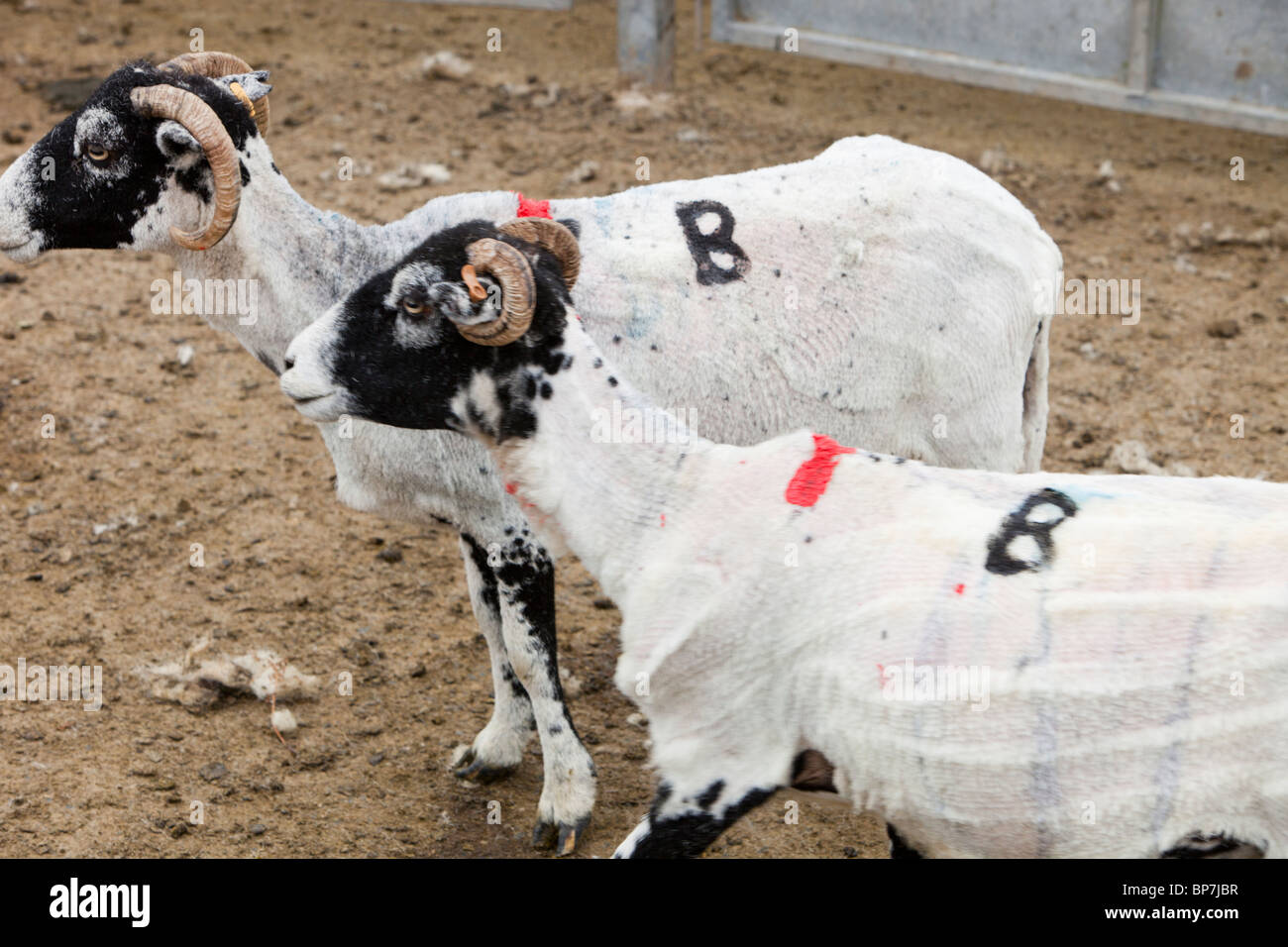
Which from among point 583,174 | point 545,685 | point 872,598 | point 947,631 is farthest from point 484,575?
point 583,174

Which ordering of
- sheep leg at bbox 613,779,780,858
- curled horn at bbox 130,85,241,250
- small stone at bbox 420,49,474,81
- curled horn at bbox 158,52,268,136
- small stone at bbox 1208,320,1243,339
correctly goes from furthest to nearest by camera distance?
small stone at bbox 420,49,474,81, small stone at bbox 1208,320,1243,339, curled horn at bbox 158,52,268,136, curled horn at bbox 130,85,241,250, sheep leg at bbox 613,779,780,858

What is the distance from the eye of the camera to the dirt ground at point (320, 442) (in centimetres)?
550

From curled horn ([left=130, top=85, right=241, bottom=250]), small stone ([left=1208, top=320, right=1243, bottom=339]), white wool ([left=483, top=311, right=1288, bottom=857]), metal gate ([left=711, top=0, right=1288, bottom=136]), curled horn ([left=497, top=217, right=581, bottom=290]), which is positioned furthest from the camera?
metal gate ([left=711, top=0, right=1288, bottom=136])

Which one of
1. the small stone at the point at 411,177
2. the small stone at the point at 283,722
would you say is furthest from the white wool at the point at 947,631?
the small stone at the point at 411,177

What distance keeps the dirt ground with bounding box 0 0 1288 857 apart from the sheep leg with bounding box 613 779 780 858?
16.9 inches

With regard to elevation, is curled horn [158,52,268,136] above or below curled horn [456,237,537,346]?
above

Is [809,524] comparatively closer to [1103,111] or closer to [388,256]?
[388,256]

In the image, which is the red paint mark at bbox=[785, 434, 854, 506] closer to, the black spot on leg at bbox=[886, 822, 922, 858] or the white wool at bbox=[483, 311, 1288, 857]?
the white wool at bbox=[483, 311, 1288, 857]

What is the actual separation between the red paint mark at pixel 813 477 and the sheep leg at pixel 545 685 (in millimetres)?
1385

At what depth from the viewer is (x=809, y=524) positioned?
12.9 ft

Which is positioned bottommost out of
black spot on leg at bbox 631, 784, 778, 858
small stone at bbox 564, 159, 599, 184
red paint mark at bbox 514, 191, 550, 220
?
black spot on leg at bbox 631, 784, 778, 858

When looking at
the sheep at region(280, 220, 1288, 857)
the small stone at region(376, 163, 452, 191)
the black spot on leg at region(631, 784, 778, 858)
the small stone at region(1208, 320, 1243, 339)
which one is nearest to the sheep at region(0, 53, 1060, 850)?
the sheep at region(280, 220, 1288, 857)

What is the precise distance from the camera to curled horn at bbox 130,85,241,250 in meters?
4.94

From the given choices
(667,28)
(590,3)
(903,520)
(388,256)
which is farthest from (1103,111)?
(903,520)
